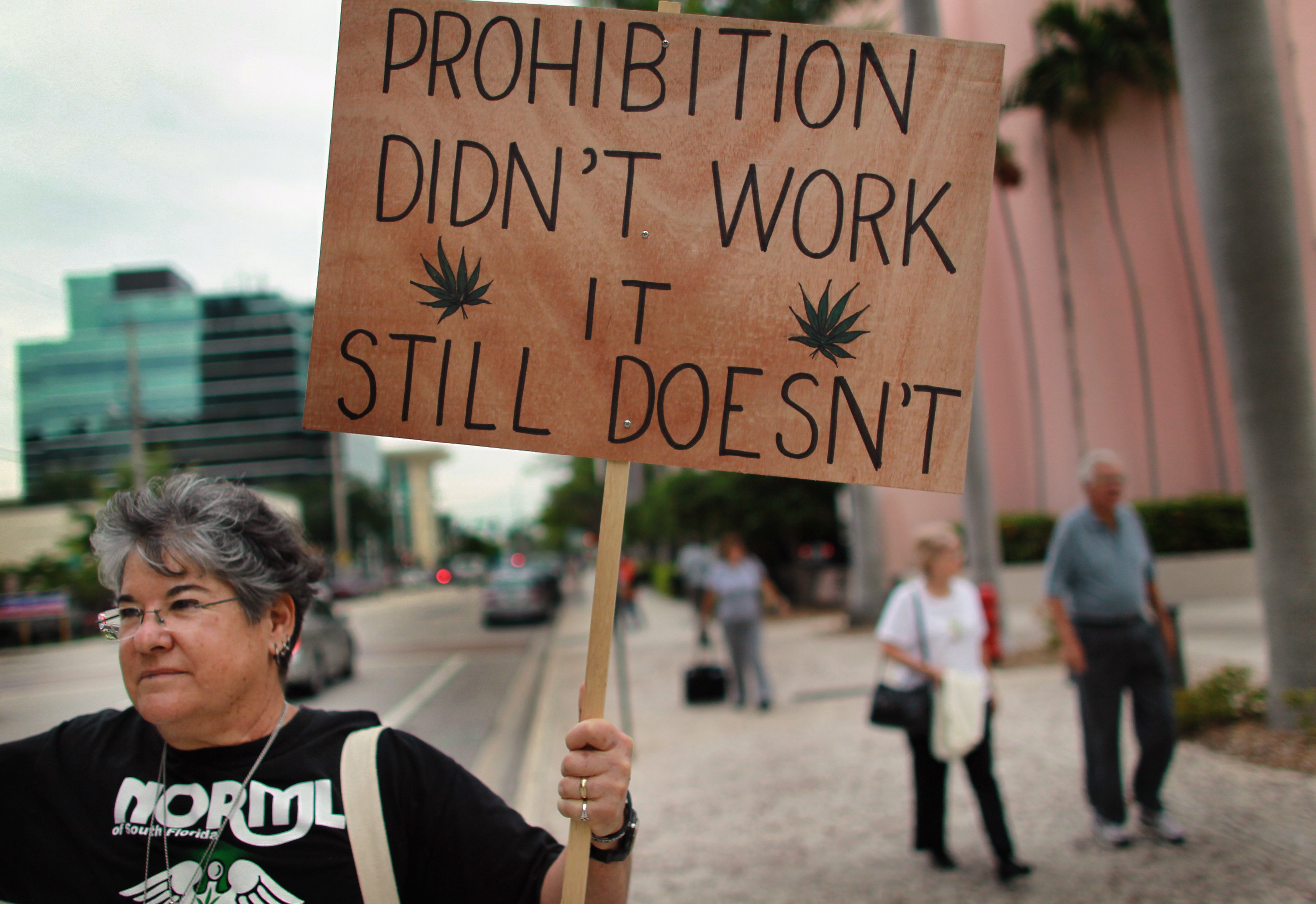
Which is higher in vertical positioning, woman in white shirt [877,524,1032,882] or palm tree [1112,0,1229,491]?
palm tree [1112,0,1229,491]

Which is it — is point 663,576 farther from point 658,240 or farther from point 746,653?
point 658,240

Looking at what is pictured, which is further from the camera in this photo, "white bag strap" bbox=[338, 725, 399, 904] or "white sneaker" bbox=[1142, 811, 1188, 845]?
"white sneaker" bbox=[1142, 811, 1188, 845]

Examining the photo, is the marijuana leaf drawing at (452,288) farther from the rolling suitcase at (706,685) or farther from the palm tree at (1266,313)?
the rolling suitcase at (706,685)

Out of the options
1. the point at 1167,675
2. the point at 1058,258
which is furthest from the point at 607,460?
the point at 1058,258

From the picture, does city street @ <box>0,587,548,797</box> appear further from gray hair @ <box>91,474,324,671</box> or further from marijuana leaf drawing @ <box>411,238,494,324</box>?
marijuana leaf drawing @ <box>411,238,494,324</box>

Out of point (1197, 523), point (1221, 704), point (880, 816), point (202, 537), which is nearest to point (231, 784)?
point (202, 537)

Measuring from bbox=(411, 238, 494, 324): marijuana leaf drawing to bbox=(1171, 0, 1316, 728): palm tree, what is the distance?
17.3 feet

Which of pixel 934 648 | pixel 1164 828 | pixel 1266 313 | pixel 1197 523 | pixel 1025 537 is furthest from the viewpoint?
pixel 1025 537

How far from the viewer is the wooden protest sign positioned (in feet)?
5.94

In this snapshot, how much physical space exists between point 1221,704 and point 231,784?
5938 mm

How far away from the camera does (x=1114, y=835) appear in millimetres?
4520

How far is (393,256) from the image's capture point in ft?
5.99

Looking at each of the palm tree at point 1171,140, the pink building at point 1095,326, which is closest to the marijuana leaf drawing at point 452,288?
the pink building at point 1095,326

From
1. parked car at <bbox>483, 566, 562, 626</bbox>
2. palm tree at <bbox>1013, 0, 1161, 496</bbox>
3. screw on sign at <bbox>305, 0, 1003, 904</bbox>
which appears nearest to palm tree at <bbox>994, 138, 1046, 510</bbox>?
palm tree at <bbox>1013, 0, 1161, 496</bbox>
